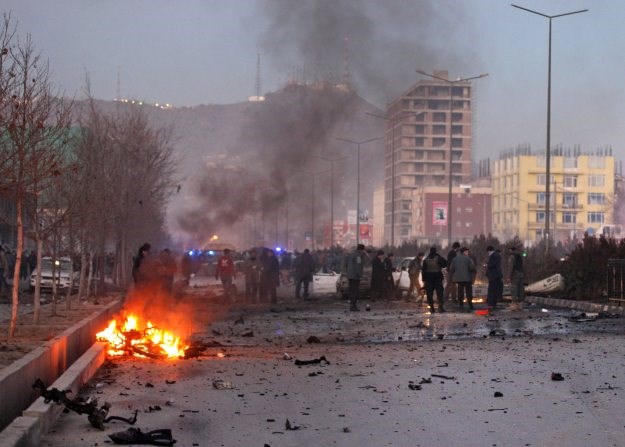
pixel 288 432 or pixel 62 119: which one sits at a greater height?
pixel 62 119

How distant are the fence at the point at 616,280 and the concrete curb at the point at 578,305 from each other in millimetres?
367

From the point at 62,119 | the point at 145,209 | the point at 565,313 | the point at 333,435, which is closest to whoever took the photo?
the point at 333,435

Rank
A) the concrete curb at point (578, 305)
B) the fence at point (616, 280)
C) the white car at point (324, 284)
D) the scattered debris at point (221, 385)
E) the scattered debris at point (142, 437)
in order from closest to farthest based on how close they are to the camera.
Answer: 1. the scattered debris at point (142, 437)
2. the scattered debris at point (221, 385)
3. the concrete curb at point (578, 305)
4. the fence at point (616, 280)
5. the white car at point (324, 284)

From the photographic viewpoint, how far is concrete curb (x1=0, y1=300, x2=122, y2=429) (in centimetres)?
827

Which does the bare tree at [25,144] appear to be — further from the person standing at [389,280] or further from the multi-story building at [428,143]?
the multi-story building at [428,143]

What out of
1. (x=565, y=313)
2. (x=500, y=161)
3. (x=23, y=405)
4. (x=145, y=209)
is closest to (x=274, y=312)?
(x=565, y=313)

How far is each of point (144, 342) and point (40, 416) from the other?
6511mm

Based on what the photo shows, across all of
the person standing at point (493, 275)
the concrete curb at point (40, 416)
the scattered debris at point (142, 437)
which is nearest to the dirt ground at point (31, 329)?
the concrete curb at point (40, 416)

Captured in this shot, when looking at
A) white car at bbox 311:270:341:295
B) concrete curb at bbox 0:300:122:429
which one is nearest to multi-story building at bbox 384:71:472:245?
white car at bbox 311:270:341:295

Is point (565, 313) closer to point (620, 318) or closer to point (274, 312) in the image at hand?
point (620, 318)

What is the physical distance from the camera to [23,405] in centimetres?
915

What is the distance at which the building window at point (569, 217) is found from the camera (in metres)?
124

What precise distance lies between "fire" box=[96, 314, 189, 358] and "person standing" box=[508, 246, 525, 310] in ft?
41.1

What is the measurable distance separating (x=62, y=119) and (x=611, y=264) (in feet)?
47.8
